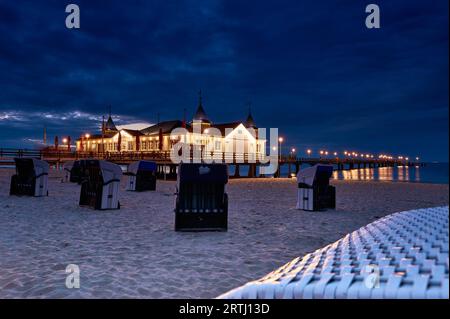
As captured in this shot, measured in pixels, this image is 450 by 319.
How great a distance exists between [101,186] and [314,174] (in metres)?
7.33

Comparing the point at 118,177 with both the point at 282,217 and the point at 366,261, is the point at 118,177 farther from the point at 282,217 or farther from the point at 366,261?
the point at 366,261

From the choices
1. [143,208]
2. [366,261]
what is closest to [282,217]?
[143,208]

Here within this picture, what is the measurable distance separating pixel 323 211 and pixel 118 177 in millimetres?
7319

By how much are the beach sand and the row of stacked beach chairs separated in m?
0.48

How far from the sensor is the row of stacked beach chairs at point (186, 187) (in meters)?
7.45

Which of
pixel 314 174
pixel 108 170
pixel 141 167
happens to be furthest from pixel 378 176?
pixel 108 170

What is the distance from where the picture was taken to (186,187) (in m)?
7.55

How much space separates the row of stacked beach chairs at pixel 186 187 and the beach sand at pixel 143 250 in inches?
18.9

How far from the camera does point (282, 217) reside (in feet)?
31.8

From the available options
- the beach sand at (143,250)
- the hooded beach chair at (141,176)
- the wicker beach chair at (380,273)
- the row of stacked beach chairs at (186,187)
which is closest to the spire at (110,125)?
the hooded beach chair at (141,176)

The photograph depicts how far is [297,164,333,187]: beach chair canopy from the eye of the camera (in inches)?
422

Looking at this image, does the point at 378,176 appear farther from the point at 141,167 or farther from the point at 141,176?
the point at 141,167
